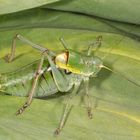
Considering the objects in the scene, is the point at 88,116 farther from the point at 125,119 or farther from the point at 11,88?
the point at 11,88

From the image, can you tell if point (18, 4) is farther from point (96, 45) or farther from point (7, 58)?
point (96, 45)

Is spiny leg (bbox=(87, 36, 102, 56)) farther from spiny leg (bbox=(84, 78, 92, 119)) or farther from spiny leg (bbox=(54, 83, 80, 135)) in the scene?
spiny leg (bbox=(54, 83, 80, 135))

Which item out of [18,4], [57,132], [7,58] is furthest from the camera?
[7,58]

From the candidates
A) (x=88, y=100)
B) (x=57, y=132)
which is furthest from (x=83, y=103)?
(x=57, y=132)

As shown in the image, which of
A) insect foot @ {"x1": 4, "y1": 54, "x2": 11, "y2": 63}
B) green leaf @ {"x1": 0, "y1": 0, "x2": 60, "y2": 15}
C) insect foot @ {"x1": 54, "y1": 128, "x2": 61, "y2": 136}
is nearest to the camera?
insect foot @ {"x1": 54, "y1": 128, "x2": 61, "y2": 136}

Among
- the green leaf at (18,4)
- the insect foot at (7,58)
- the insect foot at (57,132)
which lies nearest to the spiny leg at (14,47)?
the insect foot at (7,58)

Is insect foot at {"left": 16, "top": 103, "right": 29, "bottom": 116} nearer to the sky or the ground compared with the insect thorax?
nearer to the ground

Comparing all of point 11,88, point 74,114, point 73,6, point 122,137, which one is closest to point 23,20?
point 73,6

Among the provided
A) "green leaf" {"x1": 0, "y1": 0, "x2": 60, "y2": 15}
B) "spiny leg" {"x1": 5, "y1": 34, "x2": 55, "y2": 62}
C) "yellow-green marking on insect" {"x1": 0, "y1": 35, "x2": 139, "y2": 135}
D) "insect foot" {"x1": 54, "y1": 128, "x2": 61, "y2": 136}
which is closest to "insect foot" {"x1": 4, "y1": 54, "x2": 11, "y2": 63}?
"spiny leg" {"x1": 5, "y1": 34, "x2": 55, "y2": 62}
